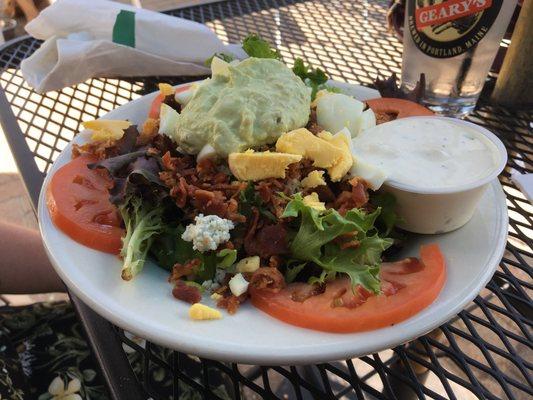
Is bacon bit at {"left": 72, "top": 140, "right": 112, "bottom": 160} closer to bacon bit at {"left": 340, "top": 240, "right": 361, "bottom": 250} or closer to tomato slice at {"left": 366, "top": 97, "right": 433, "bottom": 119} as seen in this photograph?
bacon bit at {"left": 340, "top": 240, "right": 361, "bottom": 250}

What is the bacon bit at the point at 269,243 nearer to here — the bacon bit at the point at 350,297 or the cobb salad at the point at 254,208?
the cobb salad at the point at 254,208

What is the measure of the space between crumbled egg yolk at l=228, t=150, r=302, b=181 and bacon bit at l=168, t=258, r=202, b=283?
23cm

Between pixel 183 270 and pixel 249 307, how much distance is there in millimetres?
181

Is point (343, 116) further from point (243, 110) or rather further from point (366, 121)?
point (243, 110)

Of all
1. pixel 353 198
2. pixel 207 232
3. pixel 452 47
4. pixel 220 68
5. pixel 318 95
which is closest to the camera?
pixel 207 232

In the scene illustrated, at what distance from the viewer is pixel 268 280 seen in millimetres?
1028

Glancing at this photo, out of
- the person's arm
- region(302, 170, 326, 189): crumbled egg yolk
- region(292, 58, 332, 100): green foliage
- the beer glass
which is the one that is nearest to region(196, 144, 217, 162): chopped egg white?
region(302, 170, 326, 189): crumbled egg yolk

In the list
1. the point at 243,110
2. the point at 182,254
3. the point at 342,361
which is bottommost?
the point at 342,361

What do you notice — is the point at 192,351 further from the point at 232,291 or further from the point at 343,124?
the point at 343,124

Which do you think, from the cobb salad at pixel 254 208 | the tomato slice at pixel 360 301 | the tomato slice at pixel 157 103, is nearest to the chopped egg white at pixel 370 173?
the cobb salad at pixel 254 208

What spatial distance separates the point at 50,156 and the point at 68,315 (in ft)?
1.90

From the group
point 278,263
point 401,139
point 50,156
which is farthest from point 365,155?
point 50,156

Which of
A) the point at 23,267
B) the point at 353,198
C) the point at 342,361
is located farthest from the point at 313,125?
the point at 23,267

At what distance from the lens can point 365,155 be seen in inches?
50.8
